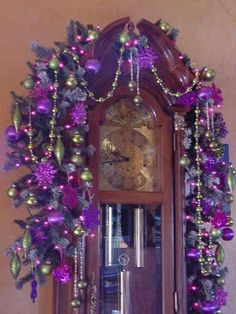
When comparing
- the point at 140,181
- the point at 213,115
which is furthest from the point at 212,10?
the point at 140,181

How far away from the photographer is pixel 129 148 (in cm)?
131

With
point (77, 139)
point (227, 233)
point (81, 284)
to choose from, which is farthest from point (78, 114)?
point (227, 233)

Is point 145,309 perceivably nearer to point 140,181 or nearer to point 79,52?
point 140,181

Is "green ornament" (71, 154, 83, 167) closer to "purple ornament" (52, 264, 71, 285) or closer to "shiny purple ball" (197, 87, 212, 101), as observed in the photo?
"purple ornament" (52, 264, 71, 285)

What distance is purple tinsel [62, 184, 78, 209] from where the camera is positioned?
1.13m

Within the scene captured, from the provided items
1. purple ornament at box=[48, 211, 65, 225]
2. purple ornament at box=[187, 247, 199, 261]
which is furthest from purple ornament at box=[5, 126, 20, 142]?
purple ornament at box=[187, 247, 199, 261]

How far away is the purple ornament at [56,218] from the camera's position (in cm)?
111

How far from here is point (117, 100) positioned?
1287mm

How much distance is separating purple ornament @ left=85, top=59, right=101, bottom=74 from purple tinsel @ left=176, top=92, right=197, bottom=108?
9.8 inches

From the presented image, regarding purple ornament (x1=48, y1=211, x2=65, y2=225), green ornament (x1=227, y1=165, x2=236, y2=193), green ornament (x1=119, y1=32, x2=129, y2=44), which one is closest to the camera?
purple ornament (x1=48, y1=211, x2=65, y2=225)

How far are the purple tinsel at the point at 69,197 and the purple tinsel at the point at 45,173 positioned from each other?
4cm

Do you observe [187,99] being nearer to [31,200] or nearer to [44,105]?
[44,105]

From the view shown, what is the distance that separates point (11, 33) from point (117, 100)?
45 centimetres

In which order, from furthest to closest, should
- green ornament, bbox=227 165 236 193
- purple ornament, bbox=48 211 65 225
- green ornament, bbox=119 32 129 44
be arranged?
1. green ornament, bbox=227 165 236 193
2. green ornament, bbox=119 32 129 44
3. purple ornament, bbox=48 211 65 225
